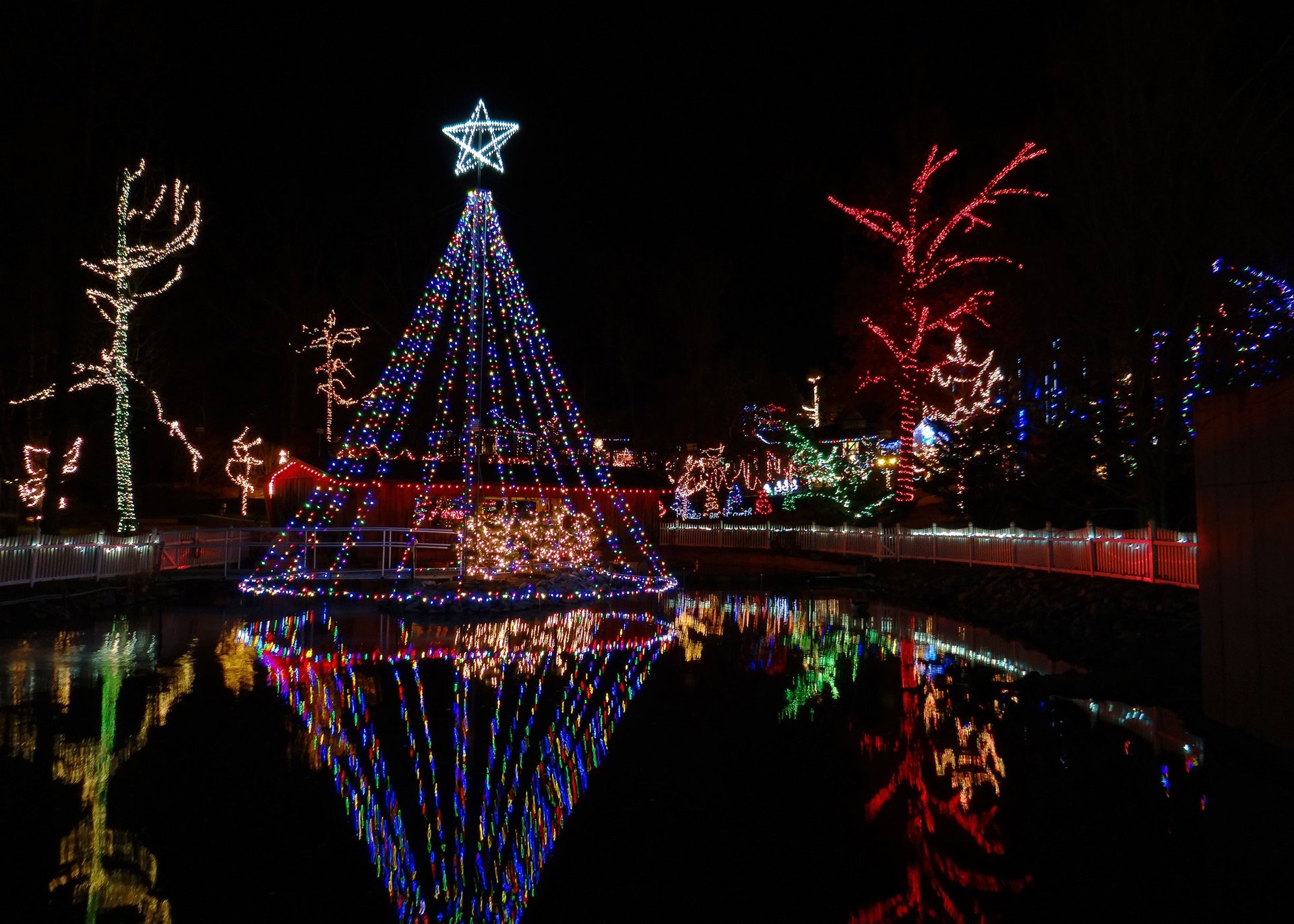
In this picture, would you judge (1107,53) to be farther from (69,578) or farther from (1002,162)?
(69,578)

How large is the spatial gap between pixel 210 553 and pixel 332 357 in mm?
15775

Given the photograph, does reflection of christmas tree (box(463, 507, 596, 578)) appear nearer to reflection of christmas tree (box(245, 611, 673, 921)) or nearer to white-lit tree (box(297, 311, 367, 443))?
reflection of christmas tree (box(245, 611, 673, 921))

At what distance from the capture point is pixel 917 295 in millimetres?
29906

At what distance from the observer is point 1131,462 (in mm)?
19281

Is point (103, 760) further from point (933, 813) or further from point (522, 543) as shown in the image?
point (522, 543)

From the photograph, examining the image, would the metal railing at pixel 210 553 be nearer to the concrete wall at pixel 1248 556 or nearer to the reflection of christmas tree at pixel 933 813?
the reflection of christmas tree at pixel 933 813

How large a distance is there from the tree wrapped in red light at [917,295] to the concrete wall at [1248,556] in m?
21.1

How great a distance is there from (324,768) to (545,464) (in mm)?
20505

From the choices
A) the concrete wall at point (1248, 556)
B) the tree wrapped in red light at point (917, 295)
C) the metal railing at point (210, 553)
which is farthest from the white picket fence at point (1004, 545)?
the metal railing at point (210, 553)

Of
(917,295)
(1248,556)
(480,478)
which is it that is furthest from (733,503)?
(1248,556)

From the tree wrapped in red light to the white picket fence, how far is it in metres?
3.32

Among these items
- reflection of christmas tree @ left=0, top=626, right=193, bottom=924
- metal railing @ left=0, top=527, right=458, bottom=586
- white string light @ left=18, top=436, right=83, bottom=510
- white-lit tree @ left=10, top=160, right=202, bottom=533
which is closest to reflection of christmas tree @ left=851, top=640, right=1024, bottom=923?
reflection of christmas tree @ left=0, top=626, right=193, bottom=924

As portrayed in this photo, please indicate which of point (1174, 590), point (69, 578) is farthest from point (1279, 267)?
point (69, 578)

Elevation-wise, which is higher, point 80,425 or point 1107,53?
point 1107,53
